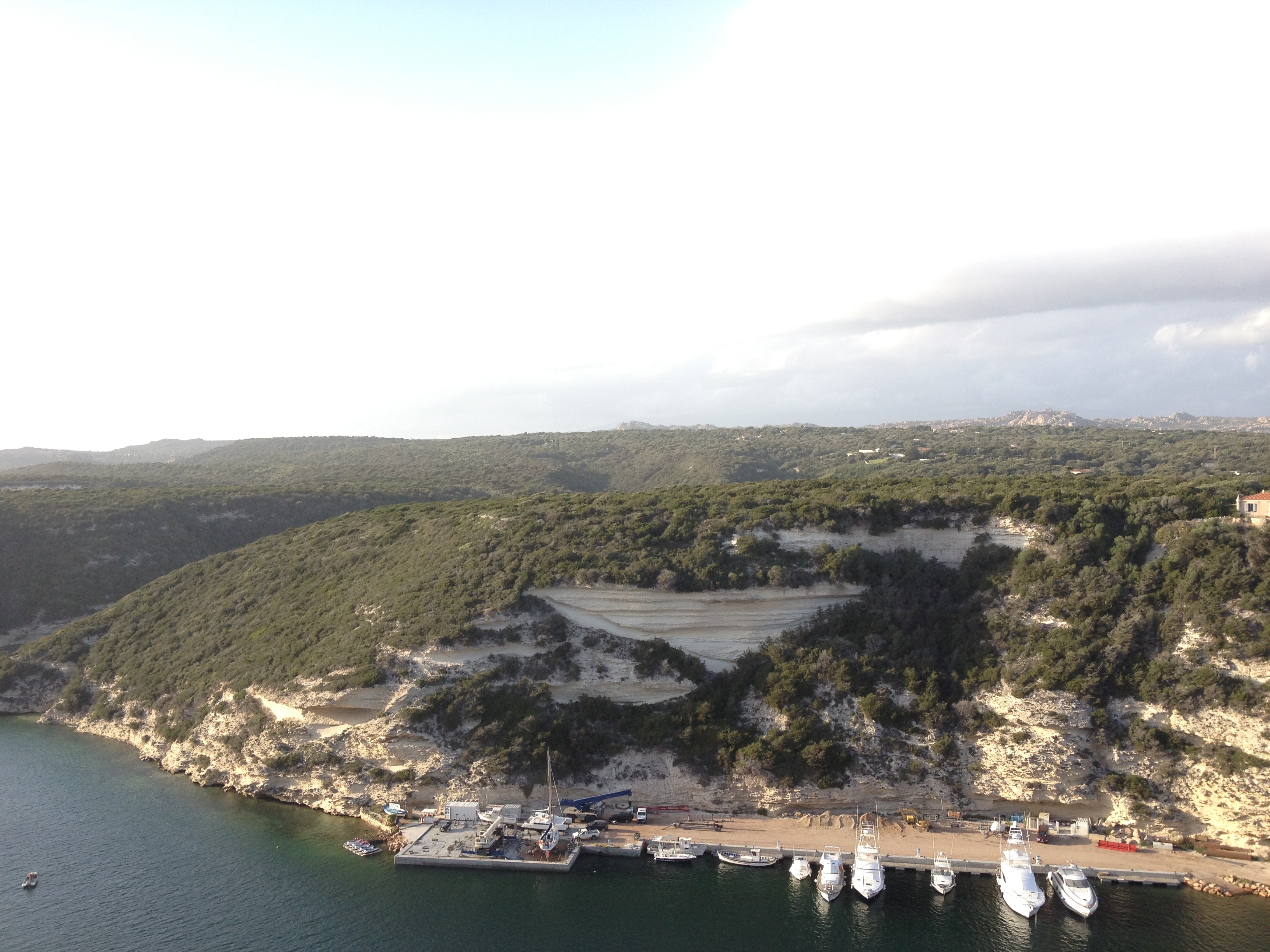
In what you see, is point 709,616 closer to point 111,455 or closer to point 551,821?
point 551,821

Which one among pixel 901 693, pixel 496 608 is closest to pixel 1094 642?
pixel 901 693

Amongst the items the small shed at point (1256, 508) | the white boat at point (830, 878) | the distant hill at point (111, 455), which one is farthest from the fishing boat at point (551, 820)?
the distant hill at point (111, 455)

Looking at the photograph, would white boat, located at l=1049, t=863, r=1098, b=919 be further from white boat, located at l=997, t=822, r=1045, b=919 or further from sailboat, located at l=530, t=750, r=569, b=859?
sailboat, located at l=530, t=750, r=569, b=859

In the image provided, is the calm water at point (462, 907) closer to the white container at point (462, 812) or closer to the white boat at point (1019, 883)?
the white boat at point (1019, 883)

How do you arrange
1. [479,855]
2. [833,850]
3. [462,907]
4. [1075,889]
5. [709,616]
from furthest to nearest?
1. [709,616]
2. [479,855]
3. [833,850]
4. [462,907]
5. [1075,889]

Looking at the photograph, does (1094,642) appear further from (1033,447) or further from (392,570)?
(1033,447)

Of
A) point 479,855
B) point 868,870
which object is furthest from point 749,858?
point 479,855

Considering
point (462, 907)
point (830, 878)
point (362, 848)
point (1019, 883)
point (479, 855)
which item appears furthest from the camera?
point (362, 848)
